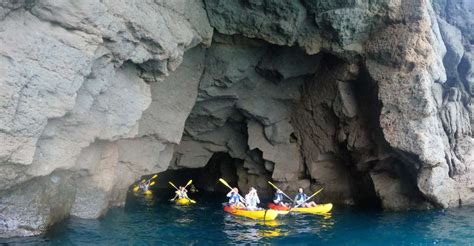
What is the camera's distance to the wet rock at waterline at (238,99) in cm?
989

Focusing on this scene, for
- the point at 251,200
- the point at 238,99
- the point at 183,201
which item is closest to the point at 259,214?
the point at 251,200

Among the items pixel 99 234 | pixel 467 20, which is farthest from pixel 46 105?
pixel 467 20

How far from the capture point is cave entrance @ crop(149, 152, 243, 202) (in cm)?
2581

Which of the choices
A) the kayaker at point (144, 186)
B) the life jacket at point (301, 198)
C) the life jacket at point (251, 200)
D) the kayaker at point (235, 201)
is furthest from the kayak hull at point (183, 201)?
the life jacket at point (301, 198)

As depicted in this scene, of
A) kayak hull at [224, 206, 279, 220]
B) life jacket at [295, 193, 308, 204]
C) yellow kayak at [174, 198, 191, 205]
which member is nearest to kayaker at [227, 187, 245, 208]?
kayak hull at [224, 206, 279, 220]

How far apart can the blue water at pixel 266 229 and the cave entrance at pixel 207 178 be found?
7.48 m

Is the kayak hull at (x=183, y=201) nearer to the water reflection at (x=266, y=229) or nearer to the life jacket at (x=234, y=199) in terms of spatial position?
the water reflection at (x=266, y=229)

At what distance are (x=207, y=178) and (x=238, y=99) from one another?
1090 centimetres

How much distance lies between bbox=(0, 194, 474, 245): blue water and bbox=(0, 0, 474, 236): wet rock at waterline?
0.80 meters

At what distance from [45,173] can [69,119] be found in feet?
5.03

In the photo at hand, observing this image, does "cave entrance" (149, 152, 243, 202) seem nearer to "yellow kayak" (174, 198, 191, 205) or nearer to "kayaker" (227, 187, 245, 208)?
"yellow kayak" (174, 198, 191, 205)

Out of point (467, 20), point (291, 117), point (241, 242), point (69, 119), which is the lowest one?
point (241, 242)

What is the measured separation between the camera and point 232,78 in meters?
18.0

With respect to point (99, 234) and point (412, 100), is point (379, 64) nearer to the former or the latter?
point (412, 100)
